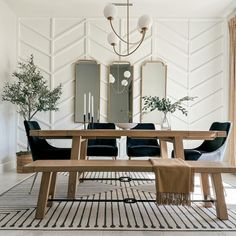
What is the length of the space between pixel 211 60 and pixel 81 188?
3.60 m

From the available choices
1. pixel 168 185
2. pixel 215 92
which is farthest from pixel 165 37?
pixel 168 185

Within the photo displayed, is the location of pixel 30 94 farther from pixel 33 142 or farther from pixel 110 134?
pixel 110 134

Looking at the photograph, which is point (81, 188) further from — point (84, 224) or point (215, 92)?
point (215, 92)

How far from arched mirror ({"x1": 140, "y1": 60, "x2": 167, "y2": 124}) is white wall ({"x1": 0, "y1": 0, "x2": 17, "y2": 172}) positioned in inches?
94.0

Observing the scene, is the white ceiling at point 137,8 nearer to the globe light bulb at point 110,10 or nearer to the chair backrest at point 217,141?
the globe light bulb at point 110,10

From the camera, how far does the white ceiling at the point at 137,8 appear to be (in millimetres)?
5102

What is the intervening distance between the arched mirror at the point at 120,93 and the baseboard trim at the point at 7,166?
6.27ft

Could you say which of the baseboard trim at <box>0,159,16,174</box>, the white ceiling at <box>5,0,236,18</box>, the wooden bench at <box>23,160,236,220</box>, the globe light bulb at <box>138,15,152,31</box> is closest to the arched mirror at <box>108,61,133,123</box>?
the white ceiling at <box>5,0,236,18</box>

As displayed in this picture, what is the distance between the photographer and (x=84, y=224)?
7.82ft

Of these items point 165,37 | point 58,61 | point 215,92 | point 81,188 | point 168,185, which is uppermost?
point 165,37

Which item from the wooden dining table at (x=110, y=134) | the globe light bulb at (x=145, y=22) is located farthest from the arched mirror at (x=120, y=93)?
the wooden dining table at (x=110, y=134)

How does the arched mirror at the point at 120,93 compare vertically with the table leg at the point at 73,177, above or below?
above

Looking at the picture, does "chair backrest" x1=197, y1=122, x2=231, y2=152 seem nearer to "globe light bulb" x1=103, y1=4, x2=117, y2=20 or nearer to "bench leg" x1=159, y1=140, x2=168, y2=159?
"bench leg" x1=159, y1=140, x2=168, y2=159

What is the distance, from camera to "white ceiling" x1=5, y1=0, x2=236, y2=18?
510 centimetres
